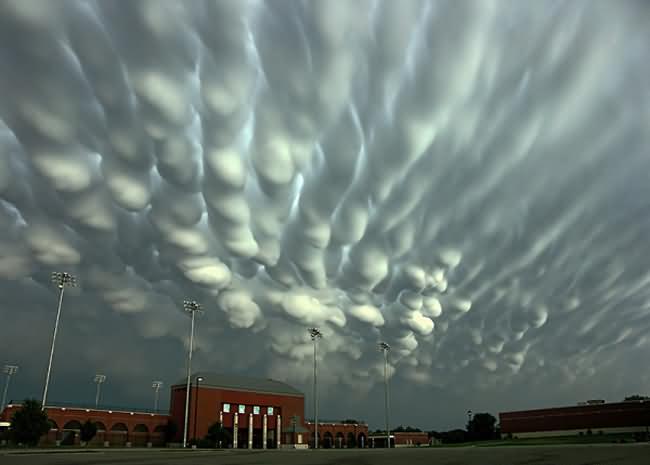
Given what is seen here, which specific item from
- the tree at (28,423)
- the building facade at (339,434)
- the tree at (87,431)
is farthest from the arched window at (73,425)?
the building facade at (339,434)

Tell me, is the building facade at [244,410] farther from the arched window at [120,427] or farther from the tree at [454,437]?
the tree at [454,437]

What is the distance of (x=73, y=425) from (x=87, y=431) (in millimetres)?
5097

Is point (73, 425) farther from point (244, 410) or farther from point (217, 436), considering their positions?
point (244, 410)

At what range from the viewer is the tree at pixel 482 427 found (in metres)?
165

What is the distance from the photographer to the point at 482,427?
167375 millimetres

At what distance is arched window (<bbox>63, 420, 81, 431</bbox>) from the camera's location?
280 ft

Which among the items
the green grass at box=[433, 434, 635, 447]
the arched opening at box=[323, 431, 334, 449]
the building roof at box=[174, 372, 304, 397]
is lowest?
the green grass at box=[433, 434, 635, 447]


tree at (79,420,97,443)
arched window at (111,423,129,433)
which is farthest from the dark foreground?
arched window at (111,423,129,433)

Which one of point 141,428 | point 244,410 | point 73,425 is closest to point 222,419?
point 244,410

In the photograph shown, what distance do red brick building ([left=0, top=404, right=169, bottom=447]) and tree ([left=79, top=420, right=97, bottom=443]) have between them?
3.44 metres

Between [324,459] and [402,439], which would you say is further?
[402,439]

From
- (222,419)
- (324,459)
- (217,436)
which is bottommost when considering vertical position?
(324,459)

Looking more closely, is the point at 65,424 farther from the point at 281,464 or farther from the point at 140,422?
the point at 281,464

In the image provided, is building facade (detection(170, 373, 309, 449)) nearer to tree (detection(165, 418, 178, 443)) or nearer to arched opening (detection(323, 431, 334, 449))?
tree (detection(165, 418, 178, 443))
